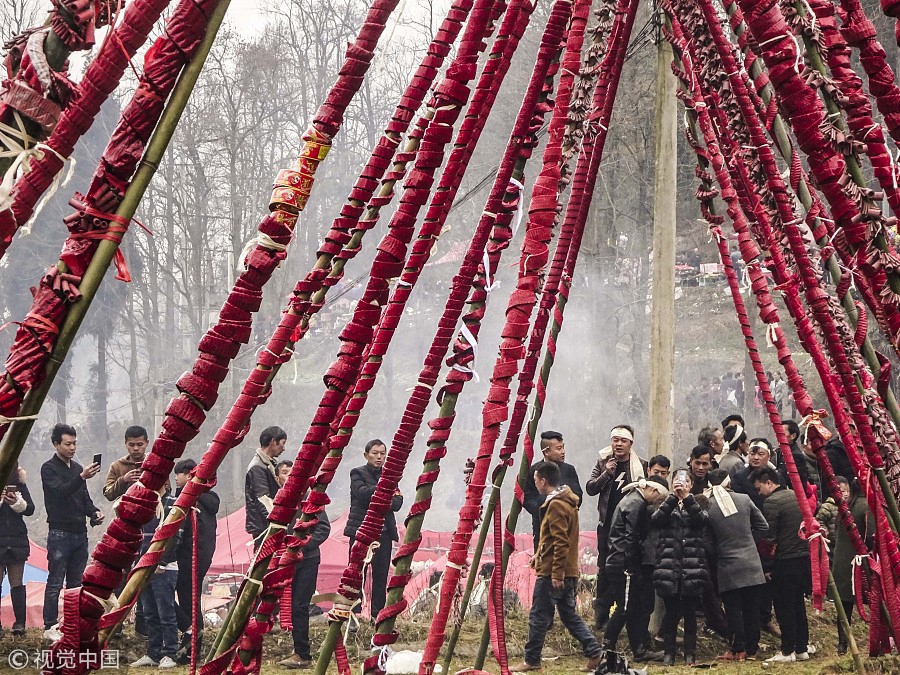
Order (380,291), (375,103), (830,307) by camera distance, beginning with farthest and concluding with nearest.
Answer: (375,103), (830,307), (380,291)

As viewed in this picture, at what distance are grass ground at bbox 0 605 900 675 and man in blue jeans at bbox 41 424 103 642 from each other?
0.44 m

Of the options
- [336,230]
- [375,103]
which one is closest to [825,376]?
[336,230]

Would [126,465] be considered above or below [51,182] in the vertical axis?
above

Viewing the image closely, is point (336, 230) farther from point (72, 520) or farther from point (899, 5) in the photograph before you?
point (72, 520)

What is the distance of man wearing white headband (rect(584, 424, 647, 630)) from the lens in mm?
6219

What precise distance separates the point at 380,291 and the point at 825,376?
1721 mm

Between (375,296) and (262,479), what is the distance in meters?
4.19

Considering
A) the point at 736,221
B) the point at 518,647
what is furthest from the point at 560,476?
the point at 736,221

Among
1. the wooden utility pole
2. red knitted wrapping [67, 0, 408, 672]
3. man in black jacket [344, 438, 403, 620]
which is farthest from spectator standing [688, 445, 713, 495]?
red knitted wrapping [67, 0, 408, 672]

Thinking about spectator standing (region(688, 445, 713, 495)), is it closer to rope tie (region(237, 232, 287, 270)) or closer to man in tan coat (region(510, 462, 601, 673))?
man in tan coat (region(510, 462, 601, 673))

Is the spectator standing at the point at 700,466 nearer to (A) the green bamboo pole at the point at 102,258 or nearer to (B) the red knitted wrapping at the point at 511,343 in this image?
(B) the red knitted wrapping at the point at 511,343

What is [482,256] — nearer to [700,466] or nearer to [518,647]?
[700,466]

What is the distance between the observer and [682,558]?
5.83m

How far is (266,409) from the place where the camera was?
16.5m
